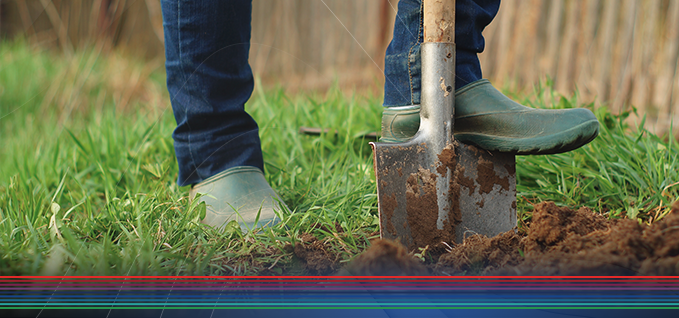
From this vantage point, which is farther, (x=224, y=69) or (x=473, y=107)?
(x=224, y=69)

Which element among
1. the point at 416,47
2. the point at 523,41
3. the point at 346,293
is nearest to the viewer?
the point at 346,293

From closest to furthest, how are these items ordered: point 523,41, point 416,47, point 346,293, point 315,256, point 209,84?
point 346,293 < point 315,256 < point 416,47 < point 209,84 < point 523,41

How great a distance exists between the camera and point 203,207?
128 centimetres

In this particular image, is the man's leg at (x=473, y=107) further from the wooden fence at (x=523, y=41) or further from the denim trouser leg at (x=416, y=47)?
the wooden fence at (x=523, y=41)

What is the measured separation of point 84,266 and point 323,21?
11.8 feet

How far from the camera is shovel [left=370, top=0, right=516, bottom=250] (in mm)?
1137

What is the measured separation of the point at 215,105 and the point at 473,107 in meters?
0.78

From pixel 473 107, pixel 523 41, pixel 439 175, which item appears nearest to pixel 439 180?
pixel 439 175

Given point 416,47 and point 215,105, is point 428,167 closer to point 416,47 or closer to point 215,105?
point 416,47

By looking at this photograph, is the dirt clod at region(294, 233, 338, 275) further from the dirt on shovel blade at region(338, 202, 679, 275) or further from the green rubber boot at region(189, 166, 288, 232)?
the green rubber boot at region(189, 166, 288, 232)

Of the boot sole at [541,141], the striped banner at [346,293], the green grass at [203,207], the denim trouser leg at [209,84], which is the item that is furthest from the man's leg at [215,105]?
the boot sole at [541,141]

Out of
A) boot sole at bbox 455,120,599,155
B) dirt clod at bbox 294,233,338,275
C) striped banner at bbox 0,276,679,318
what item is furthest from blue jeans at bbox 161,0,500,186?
striped banner at bbox 0,276,679,318

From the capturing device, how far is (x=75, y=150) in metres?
1.93

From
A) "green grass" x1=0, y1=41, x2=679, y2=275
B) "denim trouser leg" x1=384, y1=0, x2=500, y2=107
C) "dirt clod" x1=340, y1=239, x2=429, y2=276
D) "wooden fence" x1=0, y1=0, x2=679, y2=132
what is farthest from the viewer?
"wooden fence" x1=0, y1=0, x2=679, y2=132
